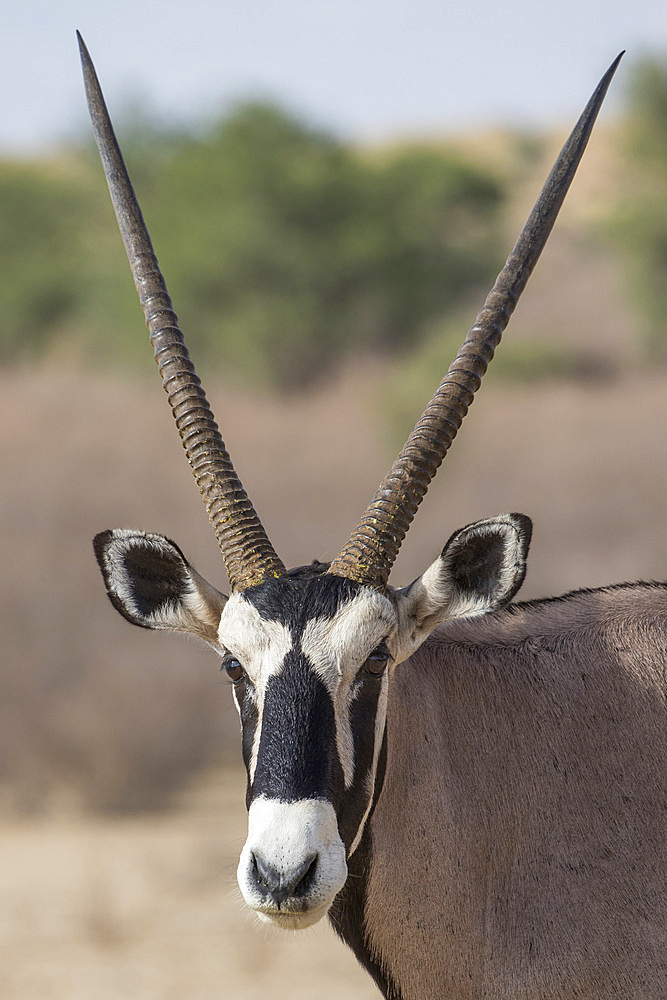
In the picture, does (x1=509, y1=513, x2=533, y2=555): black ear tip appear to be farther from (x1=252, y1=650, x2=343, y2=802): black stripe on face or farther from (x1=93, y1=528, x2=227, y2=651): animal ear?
(x1=93, y1=528, x2=227, y2=651): animal ear

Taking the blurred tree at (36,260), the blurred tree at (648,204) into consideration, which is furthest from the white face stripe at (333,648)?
the blurred tree at (36,260)

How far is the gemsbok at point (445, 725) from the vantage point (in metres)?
3.86

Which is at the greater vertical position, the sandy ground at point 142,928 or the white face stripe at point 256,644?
the white face stripe at point 256,644

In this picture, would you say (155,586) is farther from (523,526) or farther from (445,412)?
(523,526)

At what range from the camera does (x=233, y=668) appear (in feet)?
13.2

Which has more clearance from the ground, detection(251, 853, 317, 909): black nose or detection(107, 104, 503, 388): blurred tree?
detection(107, 104, 503, 388): blurred tree

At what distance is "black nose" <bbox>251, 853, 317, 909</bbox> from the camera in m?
3.42

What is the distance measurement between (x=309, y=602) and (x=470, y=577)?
694 millimetres

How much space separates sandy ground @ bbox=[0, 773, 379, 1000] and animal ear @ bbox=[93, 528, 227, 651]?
2.87 m

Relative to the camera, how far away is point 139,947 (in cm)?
834

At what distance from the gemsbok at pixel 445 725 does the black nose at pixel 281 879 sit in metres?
0.14

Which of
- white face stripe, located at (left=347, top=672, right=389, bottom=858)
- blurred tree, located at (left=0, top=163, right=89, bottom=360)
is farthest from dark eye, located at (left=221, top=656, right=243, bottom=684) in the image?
blurred tree, located at (left=0, top=163, right=89, bottom=360)

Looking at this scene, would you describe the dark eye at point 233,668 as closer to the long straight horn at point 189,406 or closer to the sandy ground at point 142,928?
the long straight horn at point 189,406

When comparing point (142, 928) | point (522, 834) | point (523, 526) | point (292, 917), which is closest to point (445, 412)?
point (523, 526)
